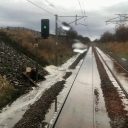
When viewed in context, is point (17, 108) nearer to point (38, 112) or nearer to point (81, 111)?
point (38, 112)

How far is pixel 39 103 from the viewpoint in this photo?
1934cm

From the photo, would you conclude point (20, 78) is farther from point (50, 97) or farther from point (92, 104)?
point (92, 104)

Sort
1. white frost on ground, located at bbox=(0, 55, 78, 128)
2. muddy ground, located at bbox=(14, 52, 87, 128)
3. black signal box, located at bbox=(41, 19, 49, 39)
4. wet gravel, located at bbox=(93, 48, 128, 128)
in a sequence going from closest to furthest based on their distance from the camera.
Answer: muddy ground, located at bbox=(14, 52, 87, 128) → wet gravel, located at bbox=(93, 48, 128, 128) → white frost on ground, located at bbox=(0, 55, 78, 128) → black signal box, located at bbox=(41, 19, 49, 39)

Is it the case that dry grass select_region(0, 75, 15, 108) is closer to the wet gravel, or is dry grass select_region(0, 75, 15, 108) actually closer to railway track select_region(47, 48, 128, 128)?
railway track select_region(47, 48, 128, 128)

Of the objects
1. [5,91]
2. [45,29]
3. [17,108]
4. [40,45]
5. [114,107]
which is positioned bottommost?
[17,108]

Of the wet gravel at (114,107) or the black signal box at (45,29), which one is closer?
the wet gravel at (114,107)

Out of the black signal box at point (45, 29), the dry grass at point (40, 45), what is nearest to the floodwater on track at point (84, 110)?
the black signal box at point (45, 29)

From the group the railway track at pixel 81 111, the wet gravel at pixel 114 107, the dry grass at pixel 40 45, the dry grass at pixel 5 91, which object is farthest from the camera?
the dry grass at pixel 40 45

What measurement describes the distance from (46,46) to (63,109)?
38127 mm

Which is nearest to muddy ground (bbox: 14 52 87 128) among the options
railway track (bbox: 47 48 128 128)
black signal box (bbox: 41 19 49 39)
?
railway track (bbox: 47 48 128 128)

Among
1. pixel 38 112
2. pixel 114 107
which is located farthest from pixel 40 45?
pixel 38 112

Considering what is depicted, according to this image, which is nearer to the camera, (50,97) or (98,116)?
(98,116)

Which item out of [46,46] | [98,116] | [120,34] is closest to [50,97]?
[98,116]

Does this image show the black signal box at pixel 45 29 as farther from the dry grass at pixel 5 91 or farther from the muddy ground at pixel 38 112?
the dry grass at pixel 5 91
